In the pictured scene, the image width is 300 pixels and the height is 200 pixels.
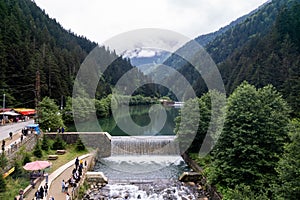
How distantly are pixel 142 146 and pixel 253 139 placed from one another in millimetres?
19387

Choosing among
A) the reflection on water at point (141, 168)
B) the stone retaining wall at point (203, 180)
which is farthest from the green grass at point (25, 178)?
the stone retaining wall at point (203, 180)

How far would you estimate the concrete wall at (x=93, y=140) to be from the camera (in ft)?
105

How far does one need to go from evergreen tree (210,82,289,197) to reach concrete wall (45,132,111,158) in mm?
17658

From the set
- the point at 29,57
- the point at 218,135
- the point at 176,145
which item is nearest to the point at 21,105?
the point at 29,57

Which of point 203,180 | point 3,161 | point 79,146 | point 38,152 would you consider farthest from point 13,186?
point 203,180

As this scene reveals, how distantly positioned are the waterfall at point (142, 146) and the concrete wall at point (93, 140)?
965 millimetres

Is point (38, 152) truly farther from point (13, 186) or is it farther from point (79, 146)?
point (13, 186)

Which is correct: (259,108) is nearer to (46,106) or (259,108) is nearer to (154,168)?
(154,168)

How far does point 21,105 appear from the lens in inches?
2030

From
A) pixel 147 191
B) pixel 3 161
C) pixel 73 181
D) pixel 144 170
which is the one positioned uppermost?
pixel 3 161

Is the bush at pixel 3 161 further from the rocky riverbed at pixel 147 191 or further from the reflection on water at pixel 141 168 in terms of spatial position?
the reflection on water at pixel 141 168

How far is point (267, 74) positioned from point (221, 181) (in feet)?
170

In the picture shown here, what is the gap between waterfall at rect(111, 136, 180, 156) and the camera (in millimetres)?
33844

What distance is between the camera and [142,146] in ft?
113
